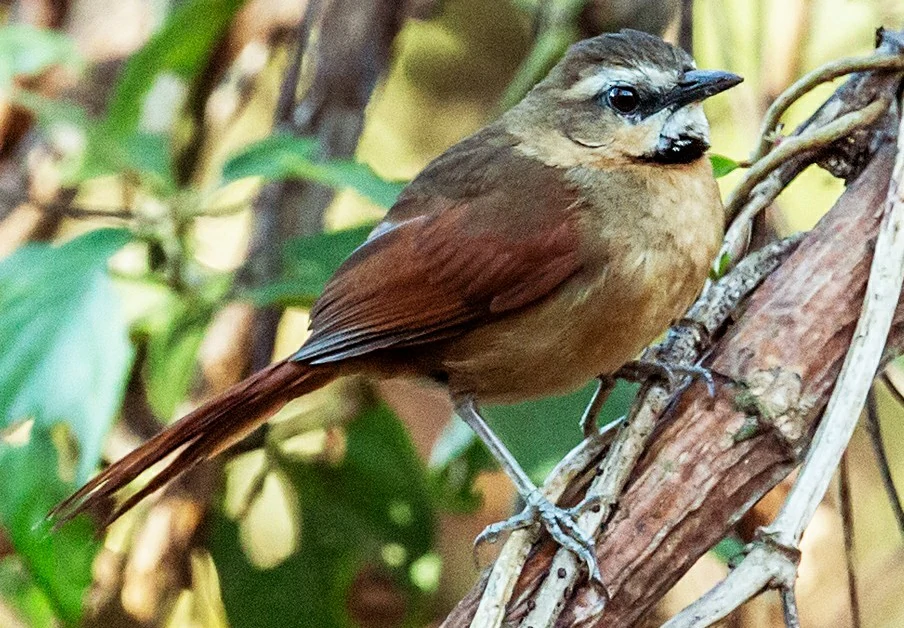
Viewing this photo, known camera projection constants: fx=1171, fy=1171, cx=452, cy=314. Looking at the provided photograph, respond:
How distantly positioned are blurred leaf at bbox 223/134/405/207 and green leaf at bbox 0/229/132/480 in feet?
0.79

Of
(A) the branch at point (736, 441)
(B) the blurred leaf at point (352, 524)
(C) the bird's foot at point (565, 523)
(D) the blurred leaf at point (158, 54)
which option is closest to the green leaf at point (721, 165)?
(A) the branch at point (736, 441)

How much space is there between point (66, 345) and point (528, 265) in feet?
→ 2.14

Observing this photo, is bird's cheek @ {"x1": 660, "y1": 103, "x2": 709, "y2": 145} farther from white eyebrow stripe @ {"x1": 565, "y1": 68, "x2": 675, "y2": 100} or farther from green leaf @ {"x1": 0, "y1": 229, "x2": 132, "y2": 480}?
green leaf @ {"x1": 0, "y1": 229, "x2": 132, "y2": 480}

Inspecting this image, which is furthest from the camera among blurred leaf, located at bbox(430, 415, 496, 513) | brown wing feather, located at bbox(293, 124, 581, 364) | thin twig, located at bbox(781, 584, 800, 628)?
blurred leaf, located at bbox(430, 415, 496, 513)

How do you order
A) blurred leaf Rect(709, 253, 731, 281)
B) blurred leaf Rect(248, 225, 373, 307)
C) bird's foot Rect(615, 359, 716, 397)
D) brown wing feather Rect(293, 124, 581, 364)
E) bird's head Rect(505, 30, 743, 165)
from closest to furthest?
1. bird's foot Rect(615, 359, 716, 397)
2. blurred leaf Rect(709, 253, 731, 281)
3. brown wing feather Rect(293, 124, 581, 364)
4. bird's head Rect(505, 30, 743, 165)
5. blurred leaf Rect(248, 225, 373, 307)

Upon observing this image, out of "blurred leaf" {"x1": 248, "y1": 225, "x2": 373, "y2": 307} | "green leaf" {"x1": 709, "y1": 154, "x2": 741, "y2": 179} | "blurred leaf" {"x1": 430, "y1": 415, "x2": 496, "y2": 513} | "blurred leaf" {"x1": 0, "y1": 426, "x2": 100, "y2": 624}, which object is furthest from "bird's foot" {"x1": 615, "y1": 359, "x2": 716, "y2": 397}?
"blurred leaf" {"x1": 0, "y1": 426, "x2": 100, "y2": 624}

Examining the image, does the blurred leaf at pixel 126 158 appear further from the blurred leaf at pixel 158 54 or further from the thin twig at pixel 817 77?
the thin twig at pixel 817 77

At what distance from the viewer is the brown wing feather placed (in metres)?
1.58

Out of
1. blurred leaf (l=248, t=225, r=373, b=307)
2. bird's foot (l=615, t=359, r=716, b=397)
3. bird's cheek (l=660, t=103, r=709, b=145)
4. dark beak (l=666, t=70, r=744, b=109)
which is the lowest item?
blurred leaf (l=248, t=225, r=373, b=307)

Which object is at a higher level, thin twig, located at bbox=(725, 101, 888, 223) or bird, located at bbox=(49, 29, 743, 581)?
thin twig, located at bbox=(725, 101, 888, 223)

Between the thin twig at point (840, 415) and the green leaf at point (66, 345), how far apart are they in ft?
2.86

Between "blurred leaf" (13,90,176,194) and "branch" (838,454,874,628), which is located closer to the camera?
"branch" (838,454,874,628)

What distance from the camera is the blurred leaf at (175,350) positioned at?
1.95 meters

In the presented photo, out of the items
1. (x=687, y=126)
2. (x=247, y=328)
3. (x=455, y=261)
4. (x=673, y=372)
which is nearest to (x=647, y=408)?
(x=673, y=372)
